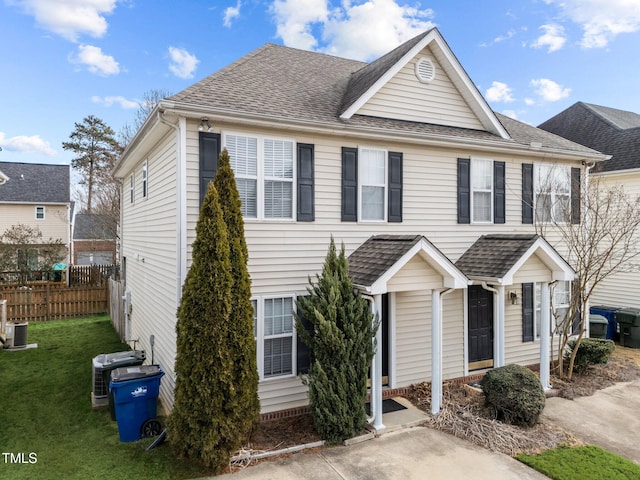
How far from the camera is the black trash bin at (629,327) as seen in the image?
11.9 m

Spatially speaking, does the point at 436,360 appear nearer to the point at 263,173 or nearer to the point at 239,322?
the point at 239,322

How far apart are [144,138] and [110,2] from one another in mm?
6366

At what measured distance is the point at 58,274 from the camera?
19703 millimetres

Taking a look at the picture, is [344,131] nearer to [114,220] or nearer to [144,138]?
[144,138]

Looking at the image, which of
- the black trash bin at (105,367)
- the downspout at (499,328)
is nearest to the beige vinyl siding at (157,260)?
the black trash bin at (105,367)

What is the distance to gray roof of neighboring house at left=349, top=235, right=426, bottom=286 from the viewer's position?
21.9 feet

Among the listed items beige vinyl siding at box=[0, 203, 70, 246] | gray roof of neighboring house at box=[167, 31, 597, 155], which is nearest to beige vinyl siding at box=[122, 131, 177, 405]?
gray roof of neighboring house at box=[167, 31, 597, 155]

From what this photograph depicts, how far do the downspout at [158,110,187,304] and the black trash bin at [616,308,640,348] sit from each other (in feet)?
41.6

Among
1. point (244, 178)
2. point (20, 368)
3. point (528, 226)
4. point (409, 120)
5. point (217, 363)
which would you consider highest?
point (409, 120)

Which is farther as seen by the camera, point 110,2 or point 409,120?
point 110,2

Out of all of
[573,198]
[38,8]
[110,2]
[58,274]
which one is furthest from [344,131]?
[58,274]

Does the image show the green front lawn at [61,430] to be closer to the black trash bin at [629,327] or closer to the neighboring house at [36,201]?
the black trash bin at [629,327]

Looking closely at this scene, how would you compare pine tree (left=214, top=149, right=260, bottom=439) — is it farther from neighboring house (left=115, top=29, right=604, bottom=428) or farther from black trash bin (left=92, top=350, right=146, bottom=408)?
black trash bin (left=92, top=350, right=146, bottom=408)

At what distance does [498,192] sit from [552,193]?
1.81m
